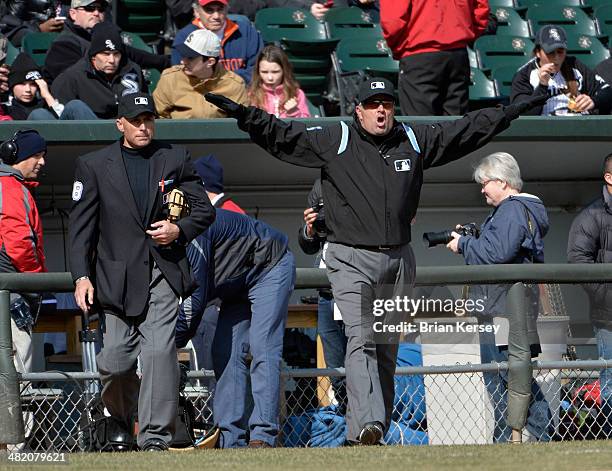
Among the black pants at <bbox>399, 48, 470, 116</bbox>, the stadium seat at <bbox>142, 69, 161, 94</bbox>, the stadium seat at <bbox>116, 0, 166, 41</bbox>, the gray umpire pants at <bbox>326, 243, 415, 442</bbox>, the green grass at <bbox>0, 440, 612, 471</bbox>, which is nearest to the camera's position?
the green grass at <bbox>0, 440, 612, 471</bbox>

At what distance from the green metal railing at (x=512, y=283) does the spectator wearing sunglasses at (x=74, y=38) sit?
3.52 metres

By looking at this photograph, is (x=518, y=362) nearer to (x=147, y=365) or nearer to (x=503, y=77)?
(x=147, y=365)

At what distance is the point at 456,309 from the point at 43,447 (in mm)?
2381

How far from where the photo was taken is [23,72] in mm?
9391

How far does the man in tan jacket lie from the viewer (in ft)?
29.3

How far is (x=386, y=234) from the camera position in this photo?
6301 mm

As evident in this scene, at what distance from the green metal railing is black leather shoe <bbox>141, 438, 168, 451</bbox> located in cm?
75

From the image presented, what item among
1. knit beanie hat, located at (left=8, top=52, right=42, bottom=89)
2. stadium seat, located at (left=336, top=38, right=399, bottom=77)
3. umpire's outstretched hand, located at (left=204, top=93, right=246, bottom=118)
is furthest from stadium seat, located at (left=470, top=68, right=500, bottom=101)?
umpire's outstretched hand, located at (left=204, top=93, right=246, bottom=118)

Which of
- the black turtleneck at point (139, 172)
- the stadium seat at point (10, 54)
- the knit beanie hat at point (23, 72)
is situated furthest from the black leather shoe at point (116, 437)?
the stadium seat at point (10, 54)

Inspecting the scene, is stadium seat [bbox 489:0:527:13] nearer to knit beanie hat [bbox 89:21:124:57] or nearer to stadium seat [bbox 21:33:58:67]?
stadium seat [bbox 21:33:58:67]

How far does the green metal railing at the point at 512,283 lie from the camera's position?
642 centimetres

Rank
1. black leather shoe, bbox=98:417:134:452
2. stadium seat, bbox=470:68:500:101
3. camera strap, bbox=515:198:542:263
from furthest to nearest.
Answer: stadium seat, bbox=470:68:500:101, camera strap, bbox=515:198:542:263, black leather shoe, bbox=98:417:134:452

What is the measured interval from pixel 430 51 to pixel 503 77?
2520mm

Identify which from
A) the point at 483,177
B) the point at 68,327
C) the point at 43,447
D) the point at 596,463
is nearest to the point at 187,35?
the point at 68,327
